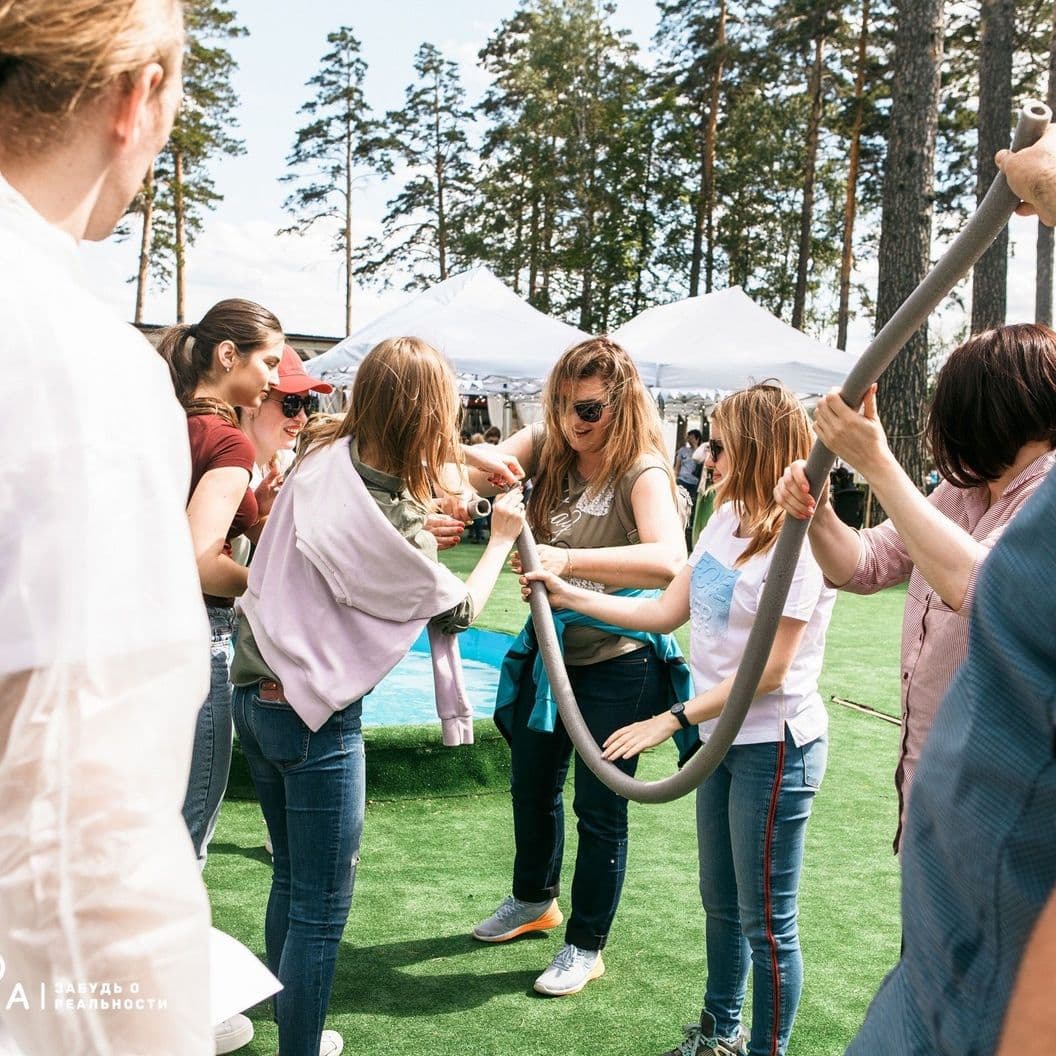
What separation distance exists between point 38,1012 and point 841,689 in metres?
7.60

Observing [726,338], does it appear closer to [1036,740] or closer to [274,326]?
[274,326]

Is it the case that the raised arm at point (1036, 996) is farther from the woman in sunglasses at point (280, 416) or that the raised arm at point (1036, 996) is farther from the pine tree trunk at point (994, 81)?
the pine tree trunk at point (994, 81)

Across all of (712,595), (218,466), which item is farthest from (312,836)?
(712,595)

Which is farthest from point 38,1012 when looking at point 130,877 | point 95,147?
point 95,147

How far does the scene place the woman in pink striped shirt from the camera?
208 cm

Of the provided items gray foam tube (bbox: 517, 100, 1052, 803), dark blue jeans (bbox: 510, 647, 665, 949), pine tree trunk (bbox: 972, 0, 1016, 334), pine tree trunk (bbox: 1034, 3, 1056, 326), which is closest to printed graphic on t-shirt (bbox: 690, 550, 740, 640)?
gray foam tube (bbox: 517, 100, 1052, 803)

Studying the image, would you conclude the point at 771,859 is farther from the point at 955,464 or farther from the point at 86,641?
the point at 86,641

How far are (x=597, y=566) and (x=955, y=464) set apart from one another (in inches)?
50.2

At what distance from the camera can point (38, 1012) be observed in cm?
89

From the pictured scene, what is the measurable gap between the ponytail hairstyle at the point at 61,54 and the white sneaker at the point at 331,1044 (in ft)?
8.69

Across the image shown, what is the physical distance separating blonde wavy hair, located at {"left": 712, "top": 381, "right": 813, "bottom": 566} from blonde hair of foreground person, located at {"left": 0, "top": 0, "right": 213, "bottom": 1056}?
205cm

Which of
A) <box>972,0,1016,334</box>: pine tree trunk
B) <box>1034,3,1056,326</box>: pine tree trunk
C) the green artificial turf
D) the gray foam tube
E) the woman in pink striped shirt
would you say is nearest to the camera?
the gray foam tube

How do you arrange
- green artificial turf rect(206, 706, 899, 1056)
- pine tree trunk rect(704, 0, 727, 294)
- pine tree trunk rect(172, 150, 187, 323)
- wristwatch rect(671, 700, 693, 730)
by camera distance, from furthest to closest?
pine tree trunk rect(704, 0, 727, 294), pine tree trunk rect(172, 150, 187, 323), green artificial turf rect(206, 706, 899, 1056), wristwatch rect(671, 700, 693, 730)

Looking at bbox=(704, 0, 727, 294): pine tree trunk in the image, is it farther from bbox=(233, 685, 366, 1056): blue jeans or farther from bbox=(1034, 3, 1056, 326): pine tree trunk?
bbox=(233, 685, 366, 1056): blue jeans
